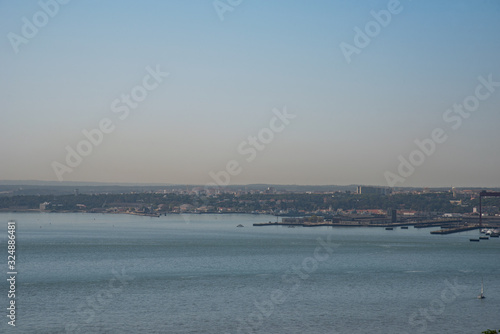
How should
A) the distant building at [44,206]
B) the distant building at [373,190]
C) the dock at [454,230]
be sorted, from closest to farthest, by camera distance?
the dock at [454,230], the distant building at [44,206], the distant building at [373,190]

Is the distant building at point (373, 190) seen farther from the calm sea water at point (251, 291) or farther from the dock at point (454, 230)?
the calm sea water at point (251, 291)

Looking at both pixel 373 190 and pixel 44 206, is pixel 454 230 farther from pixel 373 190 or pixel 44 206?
pixel 373 190

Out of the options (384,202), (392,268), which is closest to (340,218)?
(384,202)

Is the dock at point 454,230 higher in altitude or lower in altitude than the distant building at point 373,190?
lower

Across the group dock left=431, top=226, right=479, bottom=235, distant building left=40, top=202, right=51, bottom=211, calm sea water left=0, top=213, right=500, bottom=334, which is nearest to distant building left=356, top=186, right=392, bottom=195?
distant building left=40, top=202, right=51, bottom=211

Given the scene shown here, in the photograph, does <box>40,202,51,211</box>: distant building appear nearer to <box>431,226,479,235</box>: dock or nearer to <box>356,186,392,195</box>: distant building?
<box>356,186,392,195</box>: distant building

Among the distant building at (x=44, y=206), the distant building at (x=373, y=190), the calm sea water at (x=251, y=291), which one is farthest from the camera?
the distant building at (x=373, y=190)

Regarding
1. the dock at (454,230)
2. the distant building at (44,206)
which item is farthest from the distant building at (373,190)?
the dock at (454,230)

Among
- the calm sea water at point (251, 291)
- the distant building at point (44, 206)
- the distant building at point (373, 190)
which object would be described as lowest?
the distant building at point (44, 206)

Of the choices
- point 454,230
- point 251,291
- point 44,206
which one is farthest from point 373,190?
point 251,291
